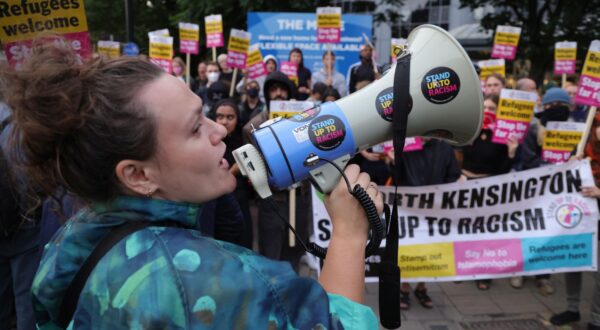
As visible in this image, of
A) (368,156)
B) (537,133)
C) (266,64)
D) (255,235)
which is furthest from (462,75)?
(266,64)

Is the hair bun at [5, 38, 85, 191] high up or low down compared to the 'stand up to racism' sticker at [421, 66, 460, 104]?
up

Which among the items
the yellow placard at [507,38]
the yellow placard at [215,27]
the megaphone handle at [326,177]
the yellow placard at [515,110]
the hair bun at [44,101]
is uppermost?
the hair bun at [44,101]

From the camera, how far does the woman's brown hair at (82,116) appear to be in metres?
0.85

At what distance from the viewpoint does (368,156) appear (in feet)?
14.6

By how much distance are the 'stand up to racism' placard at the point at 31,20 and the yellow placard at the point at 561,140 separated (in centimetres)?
360

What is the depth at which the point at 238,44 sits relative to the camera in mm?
7008

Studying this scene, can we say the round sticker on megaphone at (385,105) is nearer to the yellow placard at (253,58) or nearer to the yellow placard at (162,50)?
the yellow placard at (162,50)

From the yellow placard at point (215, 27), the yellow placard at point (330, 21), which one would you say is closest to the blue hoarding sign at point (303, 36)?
the yellow placard at point (215, 27)

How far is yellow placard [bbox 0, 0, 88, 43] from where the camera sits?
266cm

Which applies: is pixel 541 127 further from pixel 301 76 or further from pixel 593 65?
pixel 301 76

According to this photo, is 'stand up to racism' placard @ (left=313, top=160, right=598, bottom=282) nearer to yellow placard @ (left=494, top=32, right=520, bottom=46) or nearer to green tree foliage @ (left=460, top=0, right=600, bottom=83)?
yellow placard @ (left=494, top=32, right=520, bottom=46)

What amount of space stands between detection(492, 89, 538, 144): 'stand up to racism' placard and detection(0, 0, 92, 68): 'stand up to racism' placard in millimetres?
3288

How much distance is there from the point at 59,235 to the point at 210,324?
0.47m

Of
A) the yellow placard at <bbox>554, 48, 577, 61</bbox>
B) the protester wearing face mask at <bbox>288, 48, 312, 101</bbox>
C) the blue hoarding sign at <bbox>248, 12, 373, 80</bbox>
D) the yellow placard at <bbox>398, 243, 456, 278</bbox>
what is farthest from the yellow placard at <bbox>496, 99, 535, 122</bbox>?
the blue hoarding sign at <bbox>248, 12, 373, 80</bbox>
